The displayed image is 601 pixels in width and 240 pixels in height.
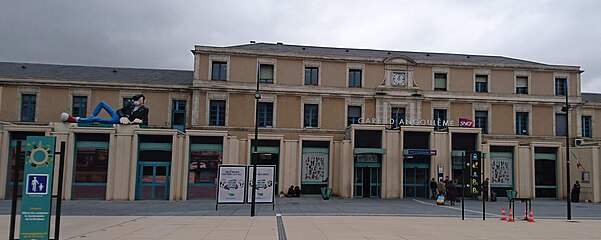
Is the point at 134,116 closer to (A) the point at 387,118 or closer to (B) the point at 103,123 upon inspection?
(B) the point at 103,123

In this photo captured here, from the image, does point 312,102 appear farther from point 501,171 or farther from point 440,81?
point 501,171

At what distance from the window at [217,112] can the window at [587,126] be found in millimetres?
32835

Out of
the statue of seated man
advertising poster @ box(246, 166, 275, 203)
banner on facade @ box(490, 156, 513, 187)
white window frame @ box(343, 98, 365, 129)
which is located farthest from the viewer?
white window frame @ box(343, 98, 365, 129)

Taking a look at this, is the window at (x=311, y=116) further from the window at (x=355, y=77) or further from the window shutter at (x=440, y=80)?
the window shutter at (x=440, y=80)

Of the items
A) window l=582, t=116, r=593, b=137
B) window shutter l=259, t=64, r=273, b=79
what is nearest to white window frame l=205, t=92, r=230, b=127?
window shutter l=259, t=64, r=273, b=79

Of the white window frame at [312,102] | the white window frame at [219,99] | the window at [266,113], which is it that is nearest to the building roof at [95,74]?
the white window frame at [219,99]

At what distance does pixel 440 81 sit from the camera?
145ft

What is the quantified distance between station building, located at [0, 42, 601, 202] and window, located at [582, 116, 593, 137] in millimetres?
115

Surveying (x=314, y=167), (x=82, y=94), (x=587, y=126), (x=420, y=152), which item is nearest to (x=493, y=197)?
(x=420, y=152)

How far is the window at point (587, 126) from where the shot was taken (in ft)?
152

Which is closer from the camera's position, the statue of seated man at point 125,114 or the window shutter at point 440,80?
the statue of seated man at point 125,114

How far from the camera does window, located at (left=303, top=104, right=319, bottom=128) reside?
42.5 meters

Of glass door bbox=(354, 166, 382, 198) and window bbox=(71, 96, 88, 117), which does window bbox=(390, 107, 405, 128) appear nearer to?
glass door bbox=(354, 166, 382, 198)

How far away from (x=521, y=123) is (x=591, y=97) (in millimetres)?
11912
